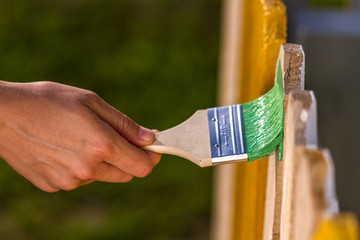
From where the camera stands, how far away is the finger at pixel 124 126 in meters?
1.29

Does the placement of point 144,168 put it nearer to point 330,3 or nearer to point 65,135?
point 65,135

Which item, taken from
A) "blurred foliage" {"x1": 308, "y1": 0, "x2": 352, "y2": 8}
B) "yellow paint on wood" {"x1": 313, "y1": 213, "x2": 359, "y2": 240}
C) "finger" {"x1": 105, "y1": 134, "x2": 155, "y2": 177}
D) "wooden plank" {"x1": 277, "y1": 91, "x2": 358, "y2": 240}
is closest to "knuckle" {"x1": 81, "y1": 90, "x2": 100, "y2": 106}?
"finger" {"x1": 105, "y1": 134, "x2": 155, "y2": 177}

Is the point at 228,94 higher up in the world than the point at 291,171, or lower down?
higher up

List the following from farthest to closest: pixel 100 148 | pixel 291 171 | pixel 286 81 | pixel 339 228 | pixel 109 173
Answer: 1. pixel 109 173
2. pixel 100 148
3. pixel 286 81
4. pixel 291 171
5. pixel 339 228

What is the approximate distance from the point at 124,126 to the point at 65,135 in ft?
0.48

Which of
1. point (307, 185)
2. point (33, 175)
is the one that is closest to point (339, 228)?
point (307, 185)

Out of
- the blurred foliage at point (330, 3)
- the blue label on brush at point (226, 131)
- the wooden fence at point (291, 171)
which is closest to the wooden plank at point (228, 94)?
the blurred foliage at point (330, 3)

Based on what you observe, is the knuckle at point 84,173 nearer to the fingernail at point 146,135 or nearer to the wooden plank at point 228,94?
the fingernail at point 146,135

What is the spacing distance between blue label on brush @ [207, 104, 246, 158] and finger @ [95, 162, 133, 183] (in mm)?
257

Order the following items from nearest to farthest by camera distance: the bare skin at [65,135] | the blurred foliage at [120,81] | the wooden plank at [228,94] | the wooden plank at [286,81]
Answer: the wooden plank at [286,81] < the bare skin at [65,135] < the wooden plank at [228,94] < the blurred foliage at [120,81]

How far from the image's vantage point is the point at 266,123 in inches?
46.7

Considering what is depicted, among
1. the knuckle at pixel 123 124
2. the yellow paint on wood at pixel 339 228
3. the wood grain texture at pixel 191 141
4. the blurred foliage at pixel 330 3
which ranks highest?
the blurred foliage at pixel 330 3

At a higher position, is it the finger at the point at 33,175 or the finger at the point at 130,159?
the finger at the point at 130,159

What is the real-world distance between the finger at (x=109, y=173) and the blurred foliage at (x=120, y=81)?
233 centimetres
